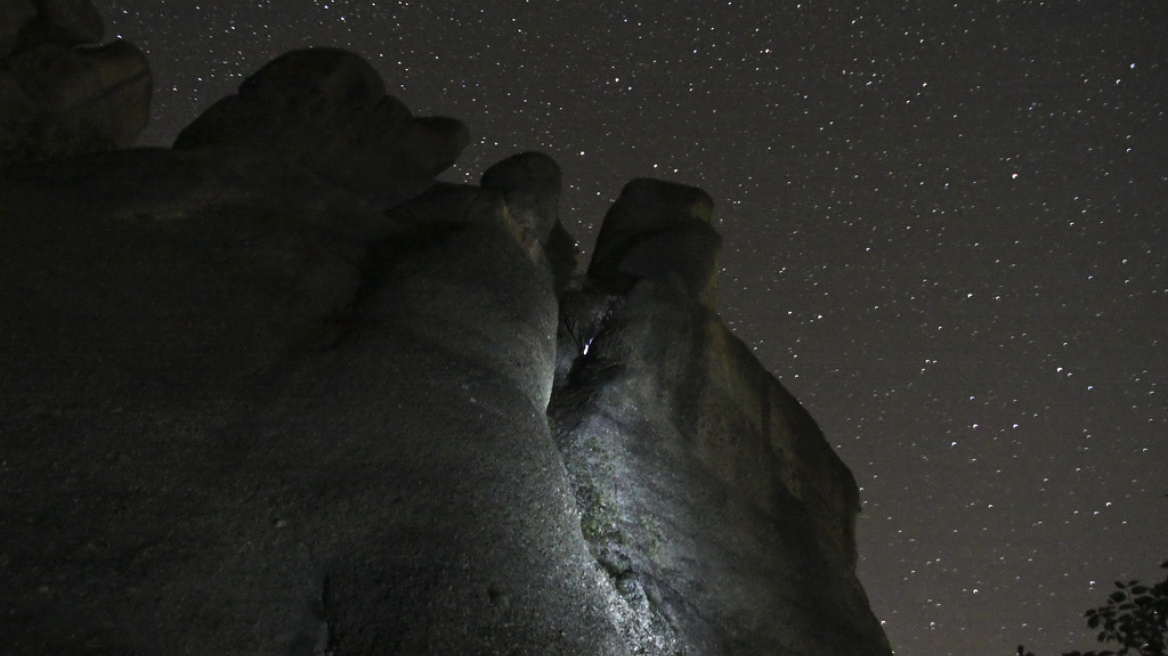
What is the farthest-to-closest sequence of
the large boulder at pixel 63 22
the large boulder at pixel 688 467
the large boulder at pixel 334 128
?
the large boulder at pixel 334 128
the large boulder at pixel 63 22
the large boulder at pixel 688 467

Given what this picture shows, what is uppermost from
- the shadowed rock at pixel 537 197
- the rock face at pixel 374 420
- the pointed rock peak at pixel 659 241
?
the pointed rock peak at pixel 659 241

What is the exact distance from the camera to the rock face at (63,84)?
27.1ft

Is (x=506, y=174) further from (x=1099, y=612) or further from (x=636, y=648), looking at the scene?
(x=1099, y=612)

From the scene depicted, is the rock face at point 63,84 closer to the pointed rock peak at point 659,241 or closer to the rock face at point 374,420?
the rock face at point 374,420

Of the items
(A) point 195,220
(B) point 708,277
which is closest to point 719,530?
(B) point 708,277

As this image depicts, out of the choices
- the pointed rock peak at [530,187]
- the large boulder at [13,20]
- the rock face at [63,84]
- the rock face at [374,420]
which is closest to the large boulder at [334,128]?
the rock face at [374,420]

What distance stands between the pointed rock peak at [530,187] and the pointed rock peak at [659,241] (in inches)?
27.2

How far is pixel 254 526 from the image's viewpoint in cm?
562

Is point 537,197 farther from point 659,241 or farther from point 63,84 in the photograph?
point 63,84

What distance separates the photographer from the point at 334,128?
9.36m

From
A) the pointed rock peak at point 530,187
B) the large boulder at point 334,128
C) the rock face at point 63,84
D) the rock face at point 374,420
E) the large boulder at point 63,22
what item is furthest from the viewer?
the pointed rock peak at point 530,187

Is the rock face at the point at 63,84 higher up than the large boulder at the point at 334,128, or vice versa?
the large boulder at the point at 334,128

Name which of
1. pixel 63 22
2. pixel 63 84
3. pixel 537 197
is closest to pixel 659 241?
pixel 537 197

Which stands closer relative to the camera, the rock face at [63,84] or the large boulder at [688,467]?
the large boulder at [688,467]
